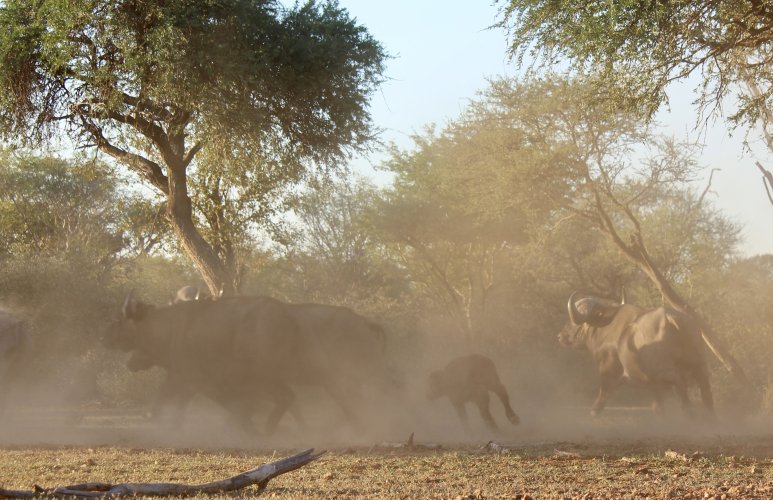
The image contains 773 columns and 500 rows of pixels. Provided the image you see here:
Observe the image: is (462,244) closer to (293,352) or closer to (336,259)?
(336,259)

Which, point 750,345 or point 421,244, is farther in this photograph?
point 421,244

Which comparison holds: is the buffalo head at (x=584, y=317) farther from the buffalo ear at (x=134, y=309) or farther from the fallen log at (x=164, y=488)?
the fallen log at (x=164, y=488)

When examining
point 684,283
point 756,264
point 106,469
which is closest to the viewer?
point 106,469

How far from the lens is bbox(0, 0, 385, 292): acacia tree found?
52.4 ft

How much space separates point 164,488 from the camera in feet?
24.0

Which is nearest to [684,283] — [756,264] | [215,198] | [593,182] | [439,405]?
[756,264]

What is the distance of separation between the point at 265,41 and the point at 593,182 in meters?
9.13

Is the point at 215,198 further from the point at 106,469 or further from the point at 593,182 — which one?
the point at 106,469

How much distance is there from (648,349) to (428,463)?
9214 mm

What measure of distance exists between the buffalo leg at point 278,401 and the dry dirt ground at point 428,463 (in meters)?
0.31

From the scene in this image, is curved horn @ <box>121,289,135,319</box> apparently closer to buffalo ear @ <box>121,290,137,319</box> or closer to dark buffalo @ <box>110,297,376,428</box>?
buffalo ear @ <box>121,290,137,319</box>

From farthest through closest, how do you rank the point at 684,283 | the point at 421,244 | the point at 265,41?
the point at 421,244 < the point at 684,283 < the point at 265,41

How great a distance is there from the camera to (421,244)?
33875 mm

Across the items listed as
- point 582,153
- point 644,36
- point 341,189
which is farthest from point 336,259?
point 644,36
